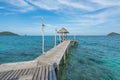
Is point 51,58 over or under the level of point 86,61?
over

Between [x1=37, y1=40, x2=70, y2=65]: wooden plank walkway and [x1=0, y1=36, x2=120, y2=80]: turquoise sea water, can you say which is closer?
[x1=37, y1=40, x2=70, y2=65]: wooden plank walkway

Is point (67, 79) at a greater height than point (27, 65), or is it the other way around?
point (27, 65)

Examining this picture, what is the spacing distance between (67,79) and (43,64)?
2.99m

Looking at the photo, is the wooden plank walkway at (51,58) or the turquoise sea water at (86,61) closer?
the wooden plank walkway at (51,58)

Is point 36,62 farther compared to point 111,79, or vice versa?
point 111,79

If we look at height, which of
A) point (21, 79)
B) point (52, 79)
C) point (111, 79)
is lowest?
point (111, 79)

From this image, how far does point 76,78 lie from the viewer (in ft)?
35.8

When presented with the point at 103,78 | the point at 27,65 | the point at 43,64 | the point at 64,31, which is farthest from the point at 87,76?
the point at 64,31

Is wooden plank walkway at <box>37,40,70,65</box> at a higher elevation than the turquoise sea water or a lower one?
higher

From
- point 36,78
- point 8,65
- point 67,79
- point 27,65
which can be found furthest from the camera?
point 67,79

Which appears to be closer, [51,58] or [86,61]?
[51,58]

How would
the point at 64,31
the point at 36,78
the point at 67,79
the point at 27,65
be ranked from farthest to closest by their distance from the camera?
1. the point at 64,31
2. the point at 67,79
3. the point at 27,65
4. the point at 36,78

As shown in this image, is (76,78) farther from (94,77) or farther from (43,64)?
(43,64)

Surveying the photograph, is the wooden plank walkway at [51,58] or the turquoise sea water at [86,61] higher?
the wooden plank walkway at [51,58]
